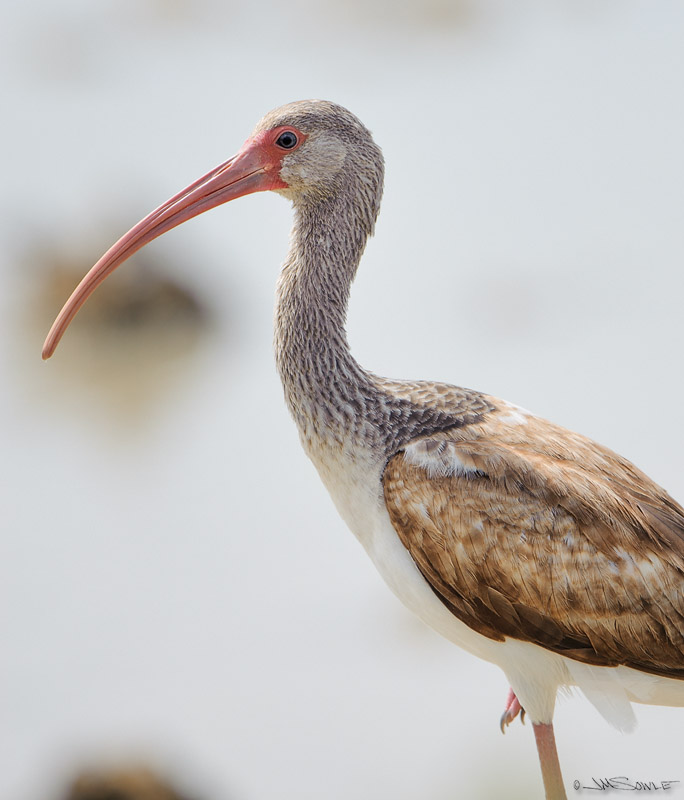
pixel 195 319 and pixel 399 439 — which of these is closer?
pixel 399 439

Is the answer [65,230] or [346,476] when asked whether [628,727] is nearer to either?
[346,476]

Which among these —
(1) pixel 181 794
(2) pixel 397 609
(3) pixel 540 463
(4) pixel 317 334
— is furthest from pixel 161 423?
(3) pixel 540 463

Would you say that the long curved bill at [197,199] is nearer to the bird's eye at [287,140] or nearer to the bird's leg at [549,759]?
the bird's eye at [287,140]

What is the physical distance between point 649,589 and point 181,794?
3.03 m

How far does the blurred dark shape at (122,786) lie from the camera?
6.55 meters

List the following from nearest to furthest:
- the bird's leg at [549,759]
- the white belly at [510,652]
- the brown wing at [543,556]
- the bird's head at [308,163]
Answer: the brown wing at [543,556]
the white belly at [510,652]
the bird's leg at [549,759]
the bird's head at [308,163]

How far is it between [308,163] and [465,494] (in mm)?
1646

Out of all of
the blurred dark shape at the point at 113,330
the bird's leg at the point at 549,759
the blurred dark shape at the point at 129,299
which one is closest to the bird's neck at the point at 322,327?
the bird's leg at the point at 549,759

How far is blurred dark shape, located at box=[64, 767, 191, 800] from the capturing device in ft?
21.5

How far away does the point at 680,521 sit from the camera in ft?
17.1

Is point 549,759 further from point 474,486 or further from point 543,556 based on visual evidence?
point 474,486

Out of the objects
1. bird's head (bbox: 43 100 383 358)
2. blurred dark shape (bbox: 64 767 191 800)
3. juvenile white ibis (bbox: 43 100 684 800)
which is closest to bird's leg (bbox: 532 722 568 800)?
juvenile white ibis (bbox: 43 100 684 800)
